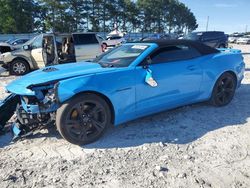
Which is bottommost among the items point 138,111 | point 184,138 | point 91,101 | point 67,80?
point 184,138

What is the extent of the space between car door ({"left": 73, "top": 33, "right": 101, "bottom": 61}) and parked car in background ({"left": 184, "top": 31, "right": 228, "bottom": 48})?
761cm

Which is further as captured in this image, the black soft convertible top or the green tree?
the green tree

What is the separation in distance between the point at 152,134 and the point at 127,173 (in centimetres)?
125

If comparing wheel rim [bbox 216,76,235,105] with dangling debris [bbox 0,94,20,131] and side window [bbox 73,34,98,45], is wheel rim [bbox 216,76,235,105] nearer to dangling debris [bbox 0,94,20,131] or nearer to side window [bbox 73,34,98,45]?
dangling debris [bbox 0,94,20,131]

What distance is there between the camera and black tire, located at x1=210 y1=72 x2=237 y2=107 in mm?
5887

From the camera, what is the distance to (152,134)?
4.67m

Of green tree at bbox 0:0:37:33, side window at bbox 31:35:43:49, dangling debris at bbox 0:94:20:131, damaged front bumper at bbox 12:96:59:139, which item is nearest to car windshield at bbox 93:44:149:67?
damaged front bumper at bbox 12:96:59:139

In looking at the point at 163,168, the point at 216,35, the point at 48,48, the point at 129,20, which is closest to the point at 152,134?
the point at 163,168

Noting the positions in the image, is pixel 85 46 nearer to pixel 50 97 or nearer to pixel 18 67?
pixel 18 67

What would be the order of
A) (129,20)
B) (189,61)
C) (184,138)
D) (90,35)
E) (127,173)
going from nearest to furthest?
(127,173) → (184,138) → (189,61) → (90,35) → (129,20)

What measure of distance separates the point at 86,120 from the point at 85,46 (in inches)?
302

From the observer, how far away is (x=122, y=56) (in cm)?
514

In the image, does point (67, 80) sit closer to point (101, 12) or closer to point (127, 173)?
point (127, 173)

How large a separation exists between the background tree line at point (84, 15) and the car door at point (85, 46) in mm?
27434
